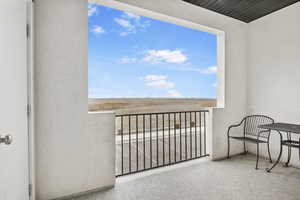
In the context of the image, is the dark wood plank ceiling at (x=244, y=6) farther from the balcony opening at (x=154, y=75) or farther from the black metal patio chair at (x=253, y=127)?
the black metal patio chair at (x=253, y=127)

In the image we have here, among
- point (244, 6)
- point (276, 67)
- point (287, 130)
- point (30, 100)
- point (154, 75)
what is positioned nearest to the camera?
point (30, 100)

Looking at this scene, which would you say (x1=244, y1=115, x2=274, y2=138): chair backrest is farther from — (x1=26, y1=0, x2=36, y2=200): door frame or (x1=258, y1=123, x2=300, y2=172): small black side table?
(x1=26, y1=0, x2=36, y2=200): door frame

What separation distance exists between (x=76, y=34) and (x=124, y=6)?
2.72ft

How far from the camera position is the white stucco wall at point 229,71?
120 inches

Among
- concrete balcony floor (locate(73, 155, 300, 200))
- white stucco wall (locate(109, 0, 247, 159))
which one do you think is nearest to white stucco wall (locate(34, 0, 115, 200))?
concrete balcony floor (locate(73, 155, 300, 200))

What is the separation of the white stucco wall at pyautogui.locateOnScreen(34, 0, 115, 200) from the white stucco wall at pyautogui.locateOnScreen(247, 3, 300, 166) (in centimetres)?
296

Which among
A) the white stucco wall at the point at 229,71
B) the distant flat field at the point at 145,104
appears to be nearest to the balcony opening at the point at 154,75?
the distant flat field at the point at 145,104

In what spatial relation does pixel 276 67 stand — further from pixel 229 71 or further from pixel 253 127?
pixel 253 127

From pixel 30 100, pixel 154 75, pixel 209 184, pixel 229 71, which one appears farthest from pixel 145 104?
pixel 30 100

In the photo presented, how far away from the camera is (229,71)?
3348mm

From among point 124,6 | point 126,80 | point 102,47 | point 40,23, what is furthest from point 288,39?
point 40,23

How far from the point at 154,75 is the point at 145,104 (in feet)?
2.40

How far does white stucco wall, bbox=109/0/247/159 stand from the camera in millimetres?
3043

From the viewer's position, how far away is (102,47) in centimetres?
346
